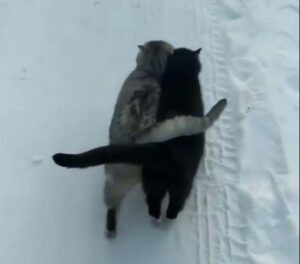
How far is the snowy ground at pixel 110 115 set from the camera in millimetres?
1451

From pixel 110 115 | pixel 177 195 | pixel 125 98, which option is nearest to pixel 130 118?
pixel 125 98

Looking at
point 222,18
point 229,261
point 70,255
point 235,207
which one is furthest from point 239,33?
point 70,255

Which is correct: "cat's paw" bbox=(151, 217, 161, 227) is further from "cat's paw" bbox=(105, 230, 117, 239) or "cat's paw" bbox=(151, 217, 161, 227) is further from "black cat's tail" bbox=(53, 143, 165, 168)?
"black cat's tail" bbox=(53, 143, 165, 168)

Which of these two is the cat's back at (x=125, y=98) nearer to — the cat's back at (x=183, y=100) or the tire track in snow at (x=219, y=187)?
the cat's back at (x=183, y=100)

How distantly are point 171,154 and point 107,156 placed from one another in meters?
0.15

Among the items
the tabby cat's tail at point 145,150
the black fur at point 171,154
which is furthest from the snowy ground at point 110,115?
the tabby cat's tail at point 145,150

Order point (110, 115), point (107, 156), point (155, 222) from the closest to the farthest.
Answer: point (107, 156) < point (155, 222) < point (110, 115)

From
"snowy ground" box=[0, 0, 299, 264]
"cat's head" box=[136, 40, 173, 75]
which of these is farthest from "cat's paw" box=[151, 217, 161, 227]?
"cat's head" box=[136, 40, 173, 75]

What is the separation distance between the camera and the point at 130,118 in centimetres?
134

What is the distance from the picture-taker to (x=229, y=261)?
1.43 metres

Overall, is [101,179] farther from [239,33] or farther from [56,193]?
[239,33]

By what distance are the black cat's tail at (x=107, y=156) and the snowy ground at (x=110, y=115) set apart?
278 mm

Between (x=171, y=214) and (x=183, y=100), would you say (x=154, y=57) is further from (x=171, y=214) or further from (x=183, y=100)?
(x=171, y=214)

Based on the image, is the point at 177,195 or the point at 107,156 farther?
the point at 177,195
